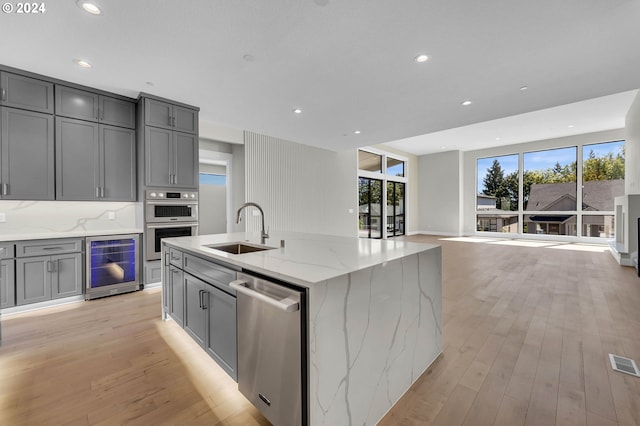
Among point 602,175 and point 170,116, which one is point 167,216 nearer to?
point 170,116

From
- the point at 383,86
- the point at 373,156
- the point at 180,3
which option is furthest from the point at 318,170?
the point at 180,3

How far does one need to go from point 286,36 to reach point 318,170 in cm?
476

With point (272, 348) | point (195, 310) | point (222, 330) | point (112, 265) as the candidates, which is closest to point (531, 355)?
point (272, 348)

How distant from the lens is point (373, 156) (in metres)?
9.38

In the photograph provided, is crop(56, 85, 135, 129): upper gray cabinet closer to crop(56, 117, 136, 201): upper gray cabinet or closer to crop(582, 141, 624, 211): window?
crop(56, 117, 136, 201): upper gray cabinet

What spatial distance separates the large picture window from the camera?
25.7ft

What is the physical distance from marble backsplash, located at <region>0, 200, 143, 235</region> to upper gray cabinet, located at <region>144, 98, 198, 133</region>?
1.29 metres

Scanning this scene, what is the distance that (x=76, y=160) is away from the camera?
3488mm

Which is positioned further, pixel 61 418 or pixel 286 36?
pixel 286 36

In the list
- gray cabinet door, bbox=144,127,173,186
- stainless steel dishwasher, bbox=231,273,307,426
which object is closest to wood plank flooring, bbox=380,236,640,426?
stainless steel dishwasher, bbox=231,273,307,426

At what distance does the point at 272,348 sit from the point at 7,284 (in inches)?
142

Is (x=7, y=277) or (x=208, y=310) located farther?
(x=7, y=277)

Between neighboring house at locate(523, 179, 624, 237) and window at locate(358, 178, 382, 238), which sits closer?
neighboring house at locate(523, 179, 624, 237)

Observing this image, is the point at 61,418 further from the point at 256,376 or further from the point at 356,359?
the point at 356,359
